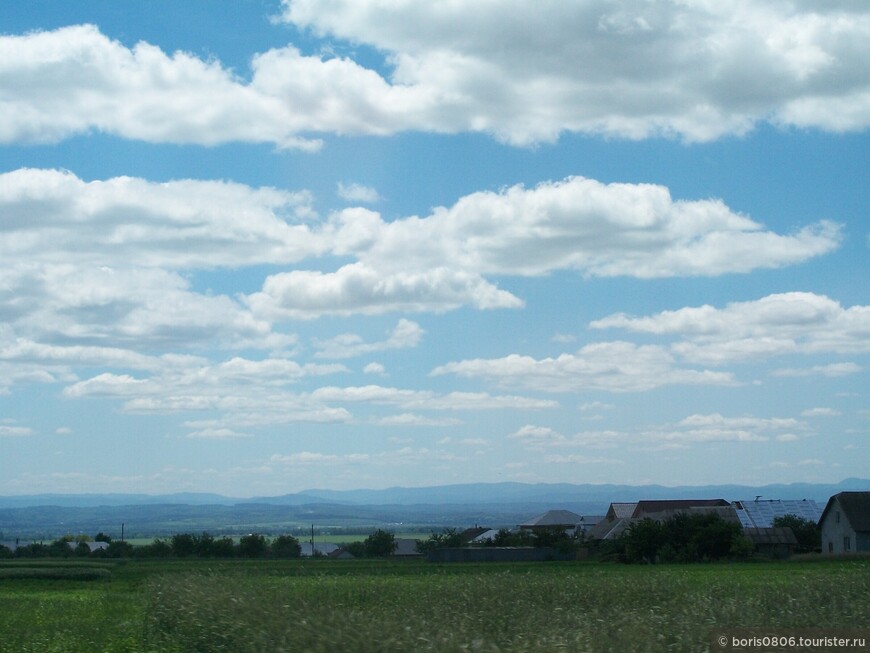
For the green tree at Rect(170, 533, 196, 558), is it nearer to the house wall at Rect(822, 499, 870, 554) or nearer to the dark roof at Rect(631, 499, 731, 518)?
the dark roof at Rect(631, 499, 731, 518)

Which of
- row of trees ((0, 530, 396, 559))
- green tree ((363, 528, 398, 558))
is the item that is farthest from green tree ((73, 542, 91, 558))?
green tree ((363, 528, 398, 558))

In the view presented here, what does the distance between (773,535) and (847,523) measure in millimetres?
11765

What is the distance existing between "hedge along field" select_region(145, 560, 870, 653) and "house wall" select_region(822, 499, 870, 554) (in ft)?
199

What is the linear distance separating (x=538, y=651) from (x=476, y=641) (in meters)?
0.94

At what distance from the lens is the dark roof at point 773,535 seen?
90.6 meters

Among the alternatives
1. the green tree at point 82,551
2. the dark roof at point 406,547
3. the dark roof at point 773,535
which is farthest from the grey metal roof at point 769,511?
the green tree at point 82,551

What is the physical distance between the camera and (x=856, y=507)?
270 ft

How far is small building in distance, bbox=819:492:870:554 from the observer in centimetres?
8012

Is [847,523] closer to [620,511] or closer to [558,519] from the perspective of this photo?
[620,511]

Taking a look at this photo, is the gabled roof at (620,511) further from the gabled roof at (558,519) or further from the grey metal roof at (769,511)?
the gabled roof at (558,519)

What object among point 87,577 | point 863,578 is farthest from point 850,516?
point 863,578

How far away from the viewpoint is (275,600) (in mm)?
19844

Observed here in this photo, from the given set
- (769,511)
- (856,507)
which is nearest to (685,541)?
(856,507)

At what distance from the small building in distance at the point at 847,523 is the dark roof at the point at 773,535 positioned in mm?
5445
